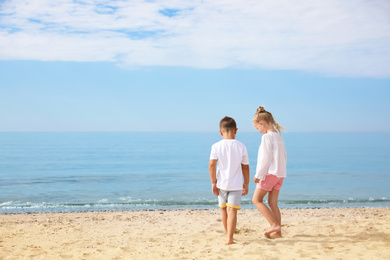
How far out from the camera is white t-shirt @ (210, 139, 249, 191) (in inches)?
226

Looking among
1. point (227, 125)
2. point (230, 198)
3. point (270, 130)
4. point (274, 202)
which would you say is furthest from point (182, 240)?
→ point (270, 130)

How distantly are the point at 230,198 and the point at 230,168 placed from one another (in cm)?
45

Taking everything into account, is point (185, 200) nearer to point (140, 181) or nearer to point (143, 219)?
point (143, 219)

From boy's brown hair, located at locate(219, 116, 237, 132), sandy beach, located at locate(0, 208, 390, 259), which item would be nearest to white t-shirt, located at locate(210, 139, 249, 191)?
boy's brown hair, located at locate(219, 116, 237, 132)

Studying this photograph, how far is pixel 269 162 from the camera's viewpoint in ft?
19.4

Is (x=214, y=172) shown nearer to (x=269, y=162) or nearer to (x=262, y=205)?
(x=269, y=162)

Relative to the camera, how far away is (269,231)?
20.7 feet

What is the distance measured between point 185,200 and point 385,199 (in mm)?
7800

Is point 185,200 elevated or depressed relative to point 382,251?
depressed

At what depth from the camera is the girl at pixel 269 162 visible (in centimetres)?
589

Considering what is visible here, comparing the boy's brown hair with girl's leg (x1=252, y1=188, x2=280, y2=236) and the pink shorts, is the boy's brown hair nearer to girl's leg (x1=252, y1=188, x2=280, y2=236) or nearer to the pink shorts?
the pink shorts

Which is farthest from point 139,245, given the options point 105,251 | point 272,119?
point 272,119

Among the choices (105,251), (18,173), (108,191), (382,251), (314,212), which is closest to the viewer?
(382,251)

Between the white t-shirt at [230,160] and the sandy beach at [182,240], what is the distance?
3.11 ft
